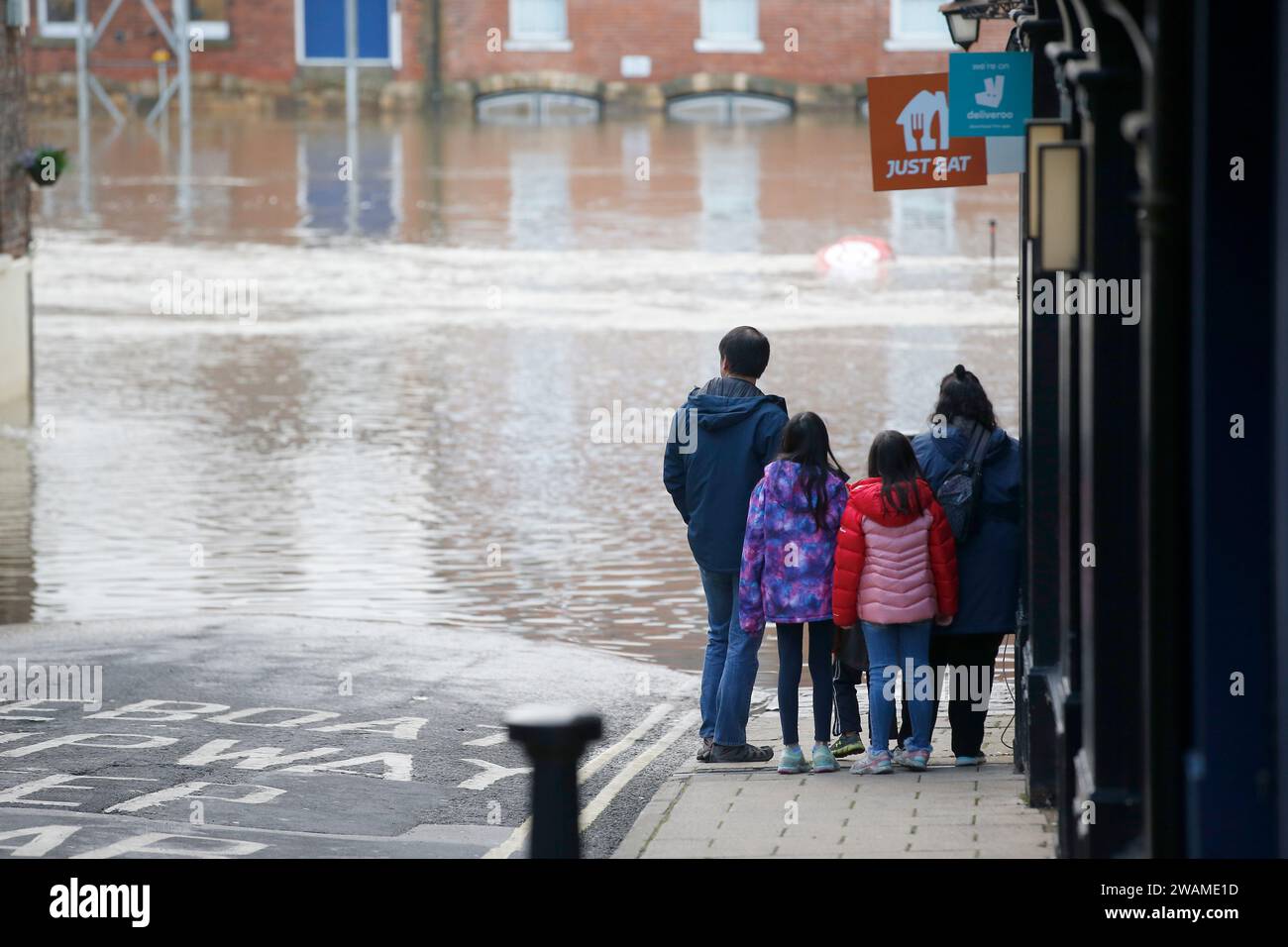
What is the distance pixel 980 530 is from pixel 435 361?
1188cm

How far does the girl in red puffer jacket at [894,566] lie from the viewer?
25.7 feet

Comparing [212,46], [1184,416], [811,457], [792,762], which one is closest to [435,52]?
[212,46]

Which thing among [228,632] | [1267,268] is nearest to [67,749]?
[228,632]

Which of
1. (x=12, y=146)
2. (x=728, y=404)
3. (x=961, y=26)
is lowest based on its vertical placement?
(x=728, y=404)

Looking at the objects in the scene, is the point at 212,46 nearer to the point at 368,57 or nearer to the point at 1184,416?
the point at 368,57

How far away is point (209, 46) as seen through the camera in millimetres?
43844

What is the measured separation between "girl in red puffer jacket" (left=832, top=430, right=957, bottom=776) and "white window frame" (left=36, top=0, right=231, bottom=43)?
3814cm

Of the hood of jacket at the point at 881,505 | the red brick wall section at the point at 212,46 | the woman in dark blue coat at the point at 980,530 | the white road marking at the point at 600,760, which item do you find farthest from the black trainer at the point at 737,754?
the red brick wall section at the point at 212,46

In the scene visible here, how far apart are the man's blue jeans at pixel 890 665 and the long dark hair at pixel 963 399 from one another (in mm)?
798

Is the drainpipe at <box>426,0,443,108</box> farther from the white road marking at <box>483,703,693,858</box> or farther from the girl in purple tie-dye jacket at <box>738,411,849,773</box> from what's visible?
the girl in purple tie-dye jacket at <box>738,411,849,773</box>

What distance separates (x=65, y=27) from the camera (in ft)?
144

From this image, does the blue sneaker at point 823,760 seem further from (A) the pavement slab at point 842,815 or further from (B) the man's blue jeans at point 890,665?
(B) the man's blue jeans at point 890,665
